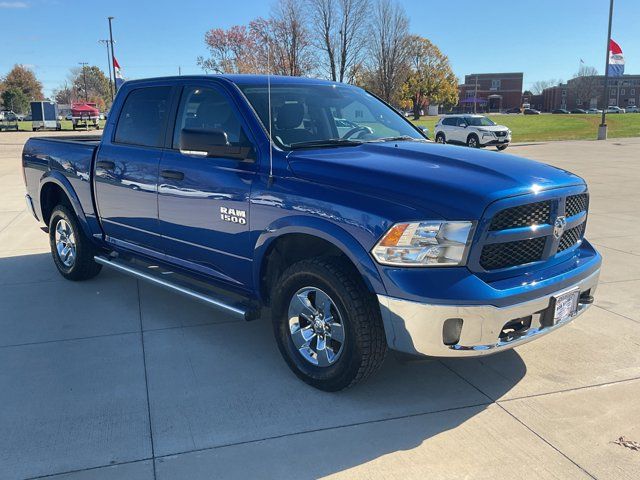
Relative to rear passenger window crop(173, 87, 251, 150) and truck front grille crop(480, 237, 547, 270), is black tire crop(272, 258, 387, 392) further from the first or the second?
rear passenger window crop(173, 87, 251, 150)

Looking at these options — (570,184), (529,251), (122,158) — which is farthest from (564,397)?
(122,158)

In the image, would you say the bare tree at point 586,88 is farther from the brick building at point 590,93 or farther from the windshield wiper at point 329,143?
the windshield wiper at point 329,143

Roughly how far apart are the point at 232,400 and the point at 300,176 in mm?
1447

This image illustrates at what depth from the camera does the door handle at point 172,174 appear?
167 inches

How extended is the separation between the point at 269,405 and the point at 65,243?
3617 millimetres

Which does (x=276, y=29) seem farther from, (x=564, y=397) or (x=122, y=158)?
(x=564, y=397)

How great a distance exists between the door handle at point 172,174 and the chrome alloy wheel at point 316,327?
1.34 m

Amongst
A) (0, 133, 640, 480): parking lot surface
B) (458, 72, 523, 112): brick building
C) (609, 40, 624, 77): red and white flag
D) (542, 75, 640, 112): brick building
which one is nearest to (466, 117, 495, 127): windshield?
(609, 40, 624, 77): red and white flag

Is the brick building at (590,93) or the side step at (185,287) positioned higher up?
the brick building at (590,93)

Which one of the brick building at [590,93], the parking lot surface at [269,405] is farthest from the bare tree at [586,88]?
the parking lot surface at [269,405]

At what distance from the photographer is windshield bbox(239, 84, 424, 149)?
13.1 ft

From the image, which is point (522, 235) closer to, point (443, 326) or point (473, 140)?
point (443, 326)

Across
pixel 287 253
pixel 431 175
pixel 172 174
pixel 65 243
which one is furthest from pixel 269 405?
pixel 65 243

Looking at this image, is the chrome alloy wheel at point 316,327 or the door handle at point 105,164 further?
the door handle at point 105,164
